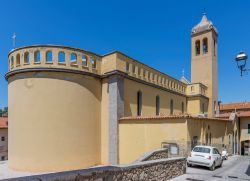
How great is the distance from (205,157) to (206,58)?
2348 centimetres

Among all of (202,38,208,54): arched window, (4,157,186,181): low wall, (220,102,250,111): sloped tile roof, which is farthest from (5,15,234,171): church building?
(220,102,250,111): sloped tile roof

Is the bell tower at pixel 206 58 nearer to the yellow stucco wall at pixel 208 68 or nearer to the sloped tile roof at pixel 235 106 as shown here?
the yellow stucco wall at pixel 208 68

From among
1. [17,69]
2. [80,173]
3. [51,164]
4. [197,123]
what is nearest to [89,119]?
[51,164]

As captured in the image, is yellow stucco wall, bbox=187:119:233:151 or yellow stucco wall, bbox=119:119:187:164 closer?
yellow stucco wall, bbox=119:119:187:164

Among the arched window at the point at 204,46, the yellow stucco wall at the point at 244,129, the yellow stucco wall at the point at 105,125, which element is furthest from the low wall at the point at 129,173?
the arched window at the point at 204,46

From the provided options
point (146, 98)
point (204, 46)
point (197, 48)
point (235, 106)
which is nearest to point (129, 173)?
point (146, 98)

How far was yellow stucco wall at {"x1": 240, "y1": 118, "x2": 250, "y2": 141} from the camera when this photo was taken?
31716mm

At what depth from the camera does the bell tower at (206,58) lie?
33000 mm

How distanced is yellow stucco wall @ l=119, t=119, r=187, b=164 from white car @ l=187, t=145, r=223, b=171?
1.38 meters

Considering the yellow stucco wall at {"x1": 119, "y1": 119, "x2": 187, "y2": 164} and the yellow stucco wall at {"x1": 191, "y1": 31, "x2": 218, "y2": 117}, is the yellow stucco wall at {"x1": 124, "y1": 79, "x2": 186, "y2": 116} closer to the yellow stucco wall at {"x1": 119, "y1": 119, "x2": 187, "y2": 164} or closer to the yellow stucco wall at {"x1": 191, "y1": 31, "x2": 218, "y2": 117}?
the yellow stucco wall at {"x1": 119, "y1": 119, "x2": 187, "y2": 164}

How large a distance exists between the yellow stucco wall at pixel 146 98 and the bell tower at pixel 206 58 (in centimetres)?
834

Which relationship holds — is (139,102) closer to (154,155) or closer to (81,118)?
(81,118)

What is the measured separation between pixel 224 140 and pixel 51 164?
1770cm

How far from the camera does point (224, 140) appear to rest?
2350cm
